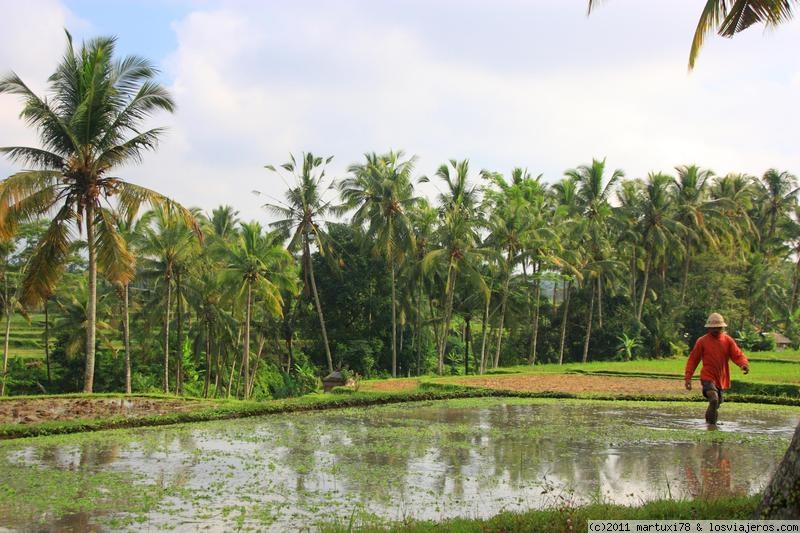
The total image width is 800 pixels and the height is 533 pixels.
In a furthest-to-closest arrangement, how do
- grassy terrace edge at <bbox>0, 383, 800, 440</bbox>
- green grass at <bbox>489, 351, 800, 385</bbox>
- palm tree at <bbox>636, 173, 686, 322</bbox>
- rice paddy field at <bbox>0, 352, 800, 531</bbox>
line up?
palm tree at <bbox>636, 173, 686, 322</bbox> < green grass at <bbox>489, 351, 800, 385</bbox> < grassy terrace edge at <bbox>0, 383, 800, 440</bbox> < rice paddy field at <bbox>0, 352, 800, 531</bbox>

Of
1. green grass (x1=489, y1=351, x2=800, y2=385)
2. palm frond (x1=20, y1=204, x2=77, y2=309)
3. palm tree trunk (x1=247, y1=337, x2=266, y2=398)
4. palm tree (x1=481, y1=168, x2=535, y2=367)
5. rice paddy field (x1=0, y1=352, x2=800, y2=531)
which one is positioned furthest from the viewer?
palm tree trunk (x1=247, y1=337, x2=266, y2=398)

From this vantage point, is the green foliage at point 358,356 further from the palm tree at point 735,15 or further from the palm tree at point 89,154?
the palm tree at point 735,15

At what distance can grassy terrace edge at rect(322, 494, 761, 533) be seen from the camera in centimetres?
516

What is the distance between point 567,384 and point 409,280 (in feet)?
55.7

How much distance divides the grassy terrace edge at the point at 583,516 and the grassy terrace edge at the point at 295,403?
8.04m

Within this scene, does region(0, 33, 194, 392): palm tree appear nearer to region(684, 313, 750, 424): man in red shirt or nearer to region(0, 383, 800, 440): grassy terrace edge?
region(0, 383, 800, 440): grassy terrace edge

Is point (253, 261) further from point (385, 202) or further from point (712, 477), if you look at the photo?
point (712, 477)

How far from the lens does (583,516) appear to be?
5.34 m

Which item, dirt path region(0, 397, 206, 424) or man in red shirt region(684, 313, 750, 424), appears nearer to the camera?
man in red shirt region(684, 313, 750, 424)

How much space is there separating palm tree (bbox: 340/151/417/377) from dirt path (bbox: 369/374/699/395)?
11.1 meters

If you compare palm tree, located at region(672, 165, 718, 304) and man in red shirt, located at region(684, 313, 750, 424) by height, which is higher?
palm tree, located at region(672, 165, 718, 304)

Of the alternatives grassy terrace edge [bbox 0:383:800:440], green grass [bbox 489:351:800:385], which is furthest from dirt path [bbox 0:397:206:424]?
green grass [bbox 489:351:800:385]

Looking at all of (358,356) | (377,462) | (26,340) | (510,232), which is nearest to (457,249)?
(510,232)

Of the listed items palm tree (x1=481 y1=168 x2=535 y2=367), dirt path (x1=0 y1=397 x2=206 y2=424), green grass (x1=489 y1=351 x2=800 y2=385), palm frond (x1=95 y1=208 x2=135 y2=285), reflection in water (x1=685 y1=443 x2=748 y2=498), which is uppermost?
palm tree (x1=481 y1=168 x2=535 y2=367)
